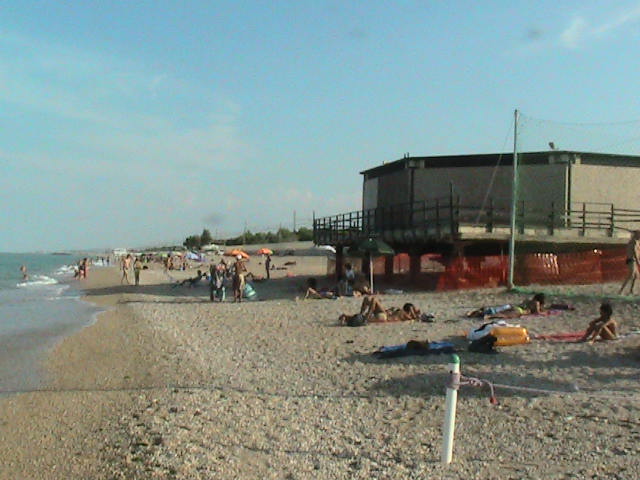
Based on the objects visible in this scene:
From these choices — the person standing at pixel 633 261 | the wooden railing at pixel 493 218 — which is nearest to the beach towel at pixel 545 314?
the person standing at pixel 633 261

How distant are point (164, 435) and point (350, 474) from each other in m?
2.41

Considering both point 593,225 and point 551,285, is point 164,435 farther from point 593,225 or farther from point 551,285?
point 593,225

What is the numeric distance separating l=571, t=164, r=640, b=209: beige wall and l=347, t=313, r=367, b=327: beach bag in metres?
12.8

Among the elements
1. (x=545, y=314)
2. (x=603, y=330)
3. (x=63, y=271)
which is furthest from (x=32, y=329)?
(x=63, y=271)

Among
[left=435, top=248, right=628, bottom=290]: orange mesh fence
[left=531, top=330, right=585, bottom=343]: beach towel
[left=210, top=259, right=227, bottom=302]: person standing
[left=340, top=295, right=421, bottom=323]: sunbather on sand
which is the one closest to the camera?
[left=531, top=330, right=585, bottom=343]: beach towel

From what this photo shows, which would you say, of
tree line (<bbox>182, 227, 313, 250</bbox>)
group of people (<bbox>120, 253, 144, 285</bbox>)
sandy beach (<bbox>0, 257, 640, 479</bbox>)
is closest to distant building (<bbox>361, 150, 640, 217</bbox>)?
sandy beach (<bbox>0, 257, 640, 479</bbox>)

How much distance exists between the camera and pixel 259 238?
13725cm

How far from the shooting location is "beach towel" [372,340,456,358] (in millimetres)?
10938

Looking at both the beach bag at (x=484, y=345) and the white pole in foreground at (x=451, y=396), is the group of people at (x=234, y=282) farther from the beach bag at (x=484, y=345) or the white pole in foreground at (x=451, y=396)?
the white pole in foreground at (x=451, y=396)

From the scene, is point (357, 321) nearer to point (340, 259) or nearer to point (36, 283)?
point (340, 259)

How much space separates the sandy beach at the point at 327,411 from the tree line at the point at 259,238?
100756mm

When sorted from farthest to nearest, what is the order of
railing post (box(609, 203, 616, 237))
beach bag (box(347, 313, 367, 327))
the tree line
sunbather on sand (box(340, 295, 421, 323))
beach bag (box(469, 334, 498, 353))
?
the tree line
railing post (box(609, 203, 616, 237))
sunbather on sand (box(340, 295, 421, 323))
beach bag (box(347, 313, 367, 327))
beach bag (box(469, 334, 498, 353))

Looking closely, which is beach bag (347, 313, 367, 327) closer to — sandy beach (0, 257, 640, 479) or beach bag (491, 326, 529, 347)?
sandy beach (0, 257, 640, 479)

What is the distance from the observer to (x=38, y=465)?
285 inches
